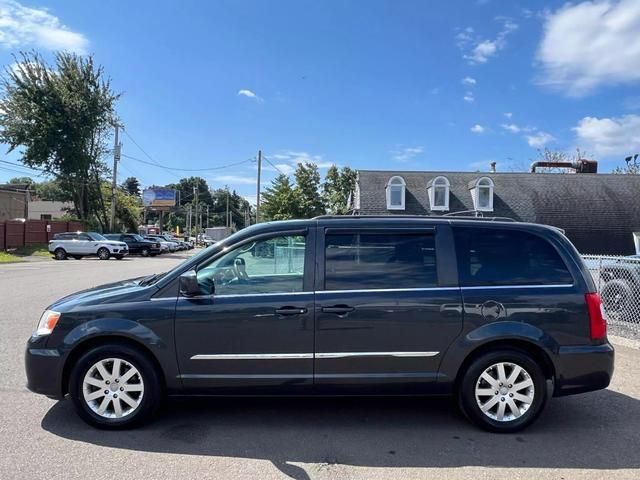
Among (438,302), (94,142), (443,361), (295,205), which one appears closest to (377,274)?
(438,302)

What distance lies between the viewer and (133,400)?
4.18m

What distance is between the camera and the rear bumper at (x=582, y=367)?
13.9ft

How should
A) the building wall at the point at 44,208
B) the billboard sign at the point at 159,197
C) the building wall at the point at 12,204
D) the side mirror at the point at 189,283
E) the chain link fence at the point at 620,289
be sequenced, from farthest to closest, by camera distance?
the building wall at the point at 44,208 → the billboard sign at the point at 159,197 → the building wall at the point at 12,204 → the chain link fence at the point at 620,289 → the side mirror at the point at 189,283

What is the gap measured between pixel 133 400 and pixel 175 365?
1.57 feet

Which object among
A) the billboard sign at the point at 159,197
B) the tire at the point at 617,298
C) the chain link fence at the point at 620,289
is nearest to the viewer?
the chain link fence at the point at 620,289

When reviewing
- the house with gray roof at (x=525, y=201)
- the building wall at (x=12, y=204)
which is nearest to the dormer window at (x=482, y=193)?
the house with gray roof at (x=525, y=201)

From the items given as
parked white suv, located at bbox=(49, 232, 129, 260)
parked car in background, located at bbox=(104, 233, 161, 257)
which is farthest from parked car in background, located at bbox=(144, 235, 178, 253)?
parked white suv, located at bbox=(49, 232, 129, 260)

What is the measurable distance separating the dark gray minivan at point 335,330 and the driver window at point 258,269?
0.01m

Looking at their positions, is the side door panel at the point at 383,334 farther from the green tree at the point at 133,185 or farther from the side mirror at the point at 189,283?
the green tree at the point at 133,185

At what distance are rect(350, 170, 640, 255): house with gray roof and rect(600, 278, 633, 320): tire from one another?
2153 cm

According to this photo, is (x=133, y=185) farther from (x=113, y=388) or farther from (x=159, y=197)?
(x=113, y=388)

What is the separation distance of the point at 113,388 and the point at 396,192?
2770 centimetres

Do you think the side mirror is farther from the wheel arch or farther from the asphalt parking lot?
the asphalt parking lot

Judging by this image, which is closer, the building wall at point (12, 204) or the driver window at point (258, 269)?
the driver window at point (258, 269)
